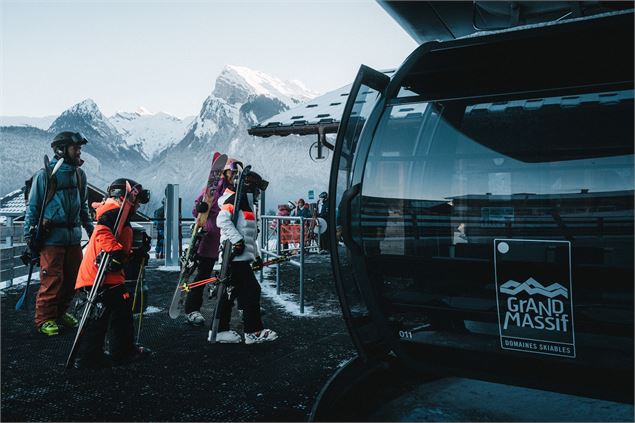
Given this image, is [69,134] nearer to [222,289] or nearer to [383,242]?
[222,289]

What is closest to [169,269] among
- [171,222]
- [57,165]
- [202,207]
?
[171,222]

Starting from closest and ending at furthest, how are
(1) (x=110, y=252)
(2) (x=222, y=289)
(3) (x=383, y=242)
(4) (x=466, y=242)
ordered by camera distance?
1. (4) (x=466, y=242)
2. (3) (x=383, y=242)
3. (1) (x=110, y=252)
4. (2) (x=222, y=289)

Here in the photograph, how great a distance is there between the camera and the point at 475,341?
2514 millimetres

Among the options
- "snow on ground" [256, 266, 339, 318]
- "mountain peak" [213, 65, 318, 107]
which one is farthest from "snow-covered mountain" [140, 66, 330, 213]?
"snow on ground" [256, 266, 339, 318]

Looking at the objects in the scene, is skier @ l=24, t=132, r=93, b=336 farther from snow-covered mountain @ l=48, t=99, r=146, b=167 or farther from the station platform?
snow-covered mountain @ l=48, t=99, r=146, b=167

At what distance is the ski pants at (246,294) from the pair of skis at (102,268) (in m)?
1.07

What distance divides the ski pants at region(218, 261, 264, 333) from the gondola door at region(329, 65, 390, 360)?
1895 mm

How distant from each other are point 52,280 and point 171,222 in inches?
223

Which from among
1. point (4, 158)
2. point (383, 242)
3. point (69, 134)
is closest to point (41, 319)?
point (69, 134)

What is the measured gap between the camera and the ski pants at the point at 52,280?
187 inches

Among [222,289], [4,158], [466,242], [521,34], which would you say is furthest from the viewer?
[4,158]

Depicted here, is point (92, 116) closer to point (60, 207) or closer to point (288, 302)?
point (288, 302)

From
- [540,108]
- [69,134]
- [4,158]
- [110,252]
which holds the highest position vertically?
[4,158]

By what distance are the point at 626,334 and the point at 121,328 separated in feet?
11.2
